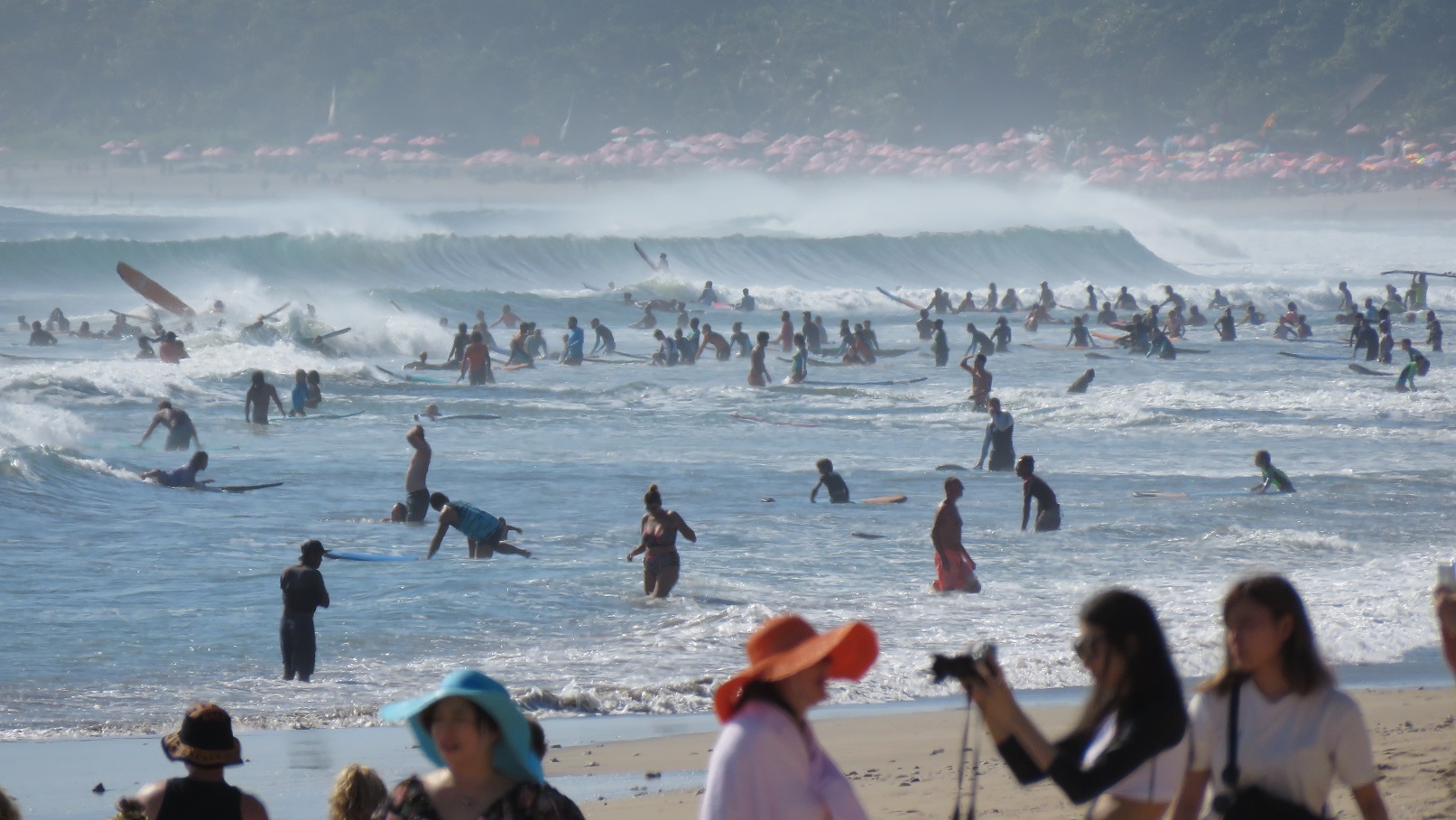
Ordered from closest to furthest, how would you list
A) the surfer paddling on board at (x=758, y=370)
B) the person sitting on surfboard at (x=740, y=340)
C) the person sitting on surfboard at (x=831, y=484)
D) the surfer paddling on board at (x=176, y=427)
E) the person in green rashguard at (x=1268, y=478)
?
1. the person sitting on surfboard at (x=831, y=484)
2. the person in green rashguard at (x=1268, y=478)
3. the surfer paddling on board at (x=176, y=427)
4. the surfer paddling on board at (x=758, y=370)
5. the person sitting on surfboard at (x=740, y=340)

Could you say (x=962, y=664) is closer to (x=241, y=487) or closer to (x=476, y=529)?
(x=476, y=529)

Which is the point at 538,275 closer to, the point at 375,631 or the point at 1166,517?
the point at 1166,517

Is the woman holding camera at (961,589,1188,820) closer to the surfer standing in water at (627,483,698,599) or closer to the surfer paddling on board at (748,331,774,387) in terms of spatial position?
the surfer standing in water at (627,483,698,599)

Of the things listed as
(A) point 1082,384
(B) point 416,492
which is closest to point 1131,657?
(B) point 416,492

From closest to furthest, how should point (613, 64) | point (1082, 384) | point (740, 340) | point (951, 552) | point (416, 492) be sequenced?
point (951, 552) → point (416, 492) → point (1082, 384) → point (740, 340) → point (613, 64)

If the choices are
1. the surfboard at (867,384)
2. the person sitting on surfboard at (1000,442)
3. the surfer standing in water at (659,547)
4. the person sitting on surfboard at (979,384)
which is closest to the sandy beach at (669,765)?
the surfer standing in water at (659,547)

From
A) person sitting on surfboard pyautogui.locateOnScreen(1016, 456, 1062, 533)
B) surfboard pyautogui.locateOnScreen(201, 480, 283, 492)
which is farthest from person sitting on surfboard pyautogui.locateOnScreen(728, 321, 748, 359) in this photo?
person sitting on surfboard pyautogui.locateOnScreen(1016, 456, 1062, 533)

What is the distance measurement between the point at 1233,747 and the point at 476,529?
32.6 ft

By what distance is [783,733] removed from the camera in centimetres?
279

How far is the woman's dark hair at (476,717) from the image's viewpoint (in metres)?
2.82

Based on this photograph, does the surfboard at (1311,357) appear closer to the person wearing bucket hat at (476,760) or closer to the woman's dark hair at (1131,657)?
the woman's dark hair at (1131,657)

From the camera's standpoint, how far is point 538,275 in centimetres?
5341

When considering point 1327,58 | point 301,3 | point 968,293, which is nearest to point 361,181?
point 301,3

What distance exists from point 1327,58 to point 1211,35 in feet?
23.1
